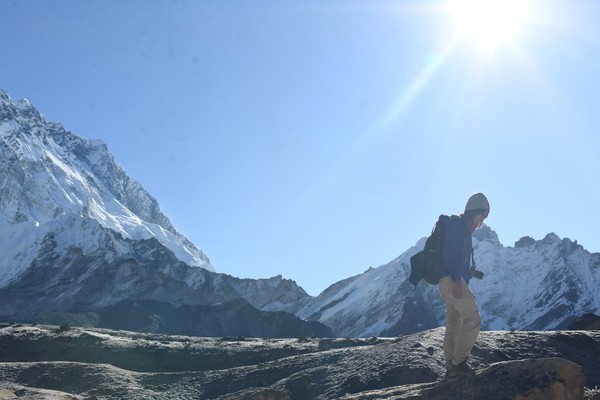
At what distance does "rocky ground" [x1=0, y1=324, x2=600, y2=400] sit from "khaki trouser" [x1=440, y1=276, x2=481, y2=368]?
1.70 ft

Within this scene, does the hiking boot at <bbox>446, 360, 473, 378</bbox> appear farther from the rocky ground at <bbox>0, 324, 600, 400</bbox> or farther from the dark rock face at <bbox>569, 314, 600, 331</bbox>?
the dark rock face at <bbox>569, 314, 600, 331</bbox>

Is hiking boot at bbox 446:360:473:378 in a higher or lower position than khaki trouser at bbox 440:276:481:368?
lower

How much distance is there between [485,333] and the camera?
75.7ft

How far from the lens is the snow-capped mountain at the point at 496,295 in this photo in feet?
479

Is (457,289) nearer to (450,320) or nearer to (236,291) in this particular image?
(450,320)

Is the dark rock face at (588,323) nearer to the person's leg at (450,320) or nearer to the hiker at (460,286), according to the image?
the person's leg at (450,320)

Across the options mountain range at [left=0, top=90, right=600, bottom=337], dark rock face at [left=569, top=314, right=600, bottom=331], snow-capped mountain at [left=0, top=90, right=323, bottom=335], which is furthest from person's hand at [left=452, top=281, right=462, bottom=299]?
snow-capped mountain at [left=0, top=90, right=323, bottom=335]

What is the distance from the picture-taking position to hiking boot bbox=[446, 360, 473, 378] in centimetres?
1285

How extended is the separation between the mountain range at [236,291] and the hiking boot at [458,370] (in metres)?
107

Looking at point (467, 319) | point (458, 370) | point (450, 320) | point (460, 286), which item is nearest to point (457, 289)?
point (460, 286)

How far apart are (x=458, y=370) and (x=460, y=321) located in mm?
885

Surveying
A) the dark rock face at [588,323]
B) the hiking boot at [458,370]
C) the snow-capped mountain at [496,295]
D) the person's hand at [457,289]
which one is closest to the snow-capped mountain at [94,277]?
the snow-capped mountain at [496,295]

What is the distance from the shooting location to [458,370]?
13.0m

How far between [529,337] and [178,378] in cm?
1186
